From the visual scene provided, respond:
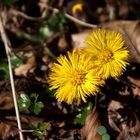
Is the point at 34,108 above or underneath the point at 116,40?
underneath

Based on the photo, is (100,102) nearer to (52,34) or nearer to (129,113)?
(129,113)

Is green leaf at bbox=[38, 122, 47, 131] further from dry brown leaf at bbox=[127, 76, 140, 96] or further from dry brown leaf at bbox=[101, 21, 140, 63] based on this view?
dry brown leaf at bbox=[101, 21, 140, 63]

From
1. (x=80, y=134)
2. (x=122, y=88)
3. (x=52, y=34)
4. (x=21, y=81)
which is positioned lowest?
(x=80, y=134)

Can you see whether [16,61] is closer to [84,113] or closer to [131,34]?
[84,113]

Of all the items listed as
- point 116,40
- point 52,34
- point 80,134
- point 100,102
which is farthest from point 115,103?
point 52,34

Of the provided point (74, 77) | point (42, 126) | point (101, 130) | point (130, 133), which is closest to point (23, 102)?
point (42, 126)

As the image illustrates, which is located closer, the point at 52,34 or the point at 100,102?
the point at 100,102
